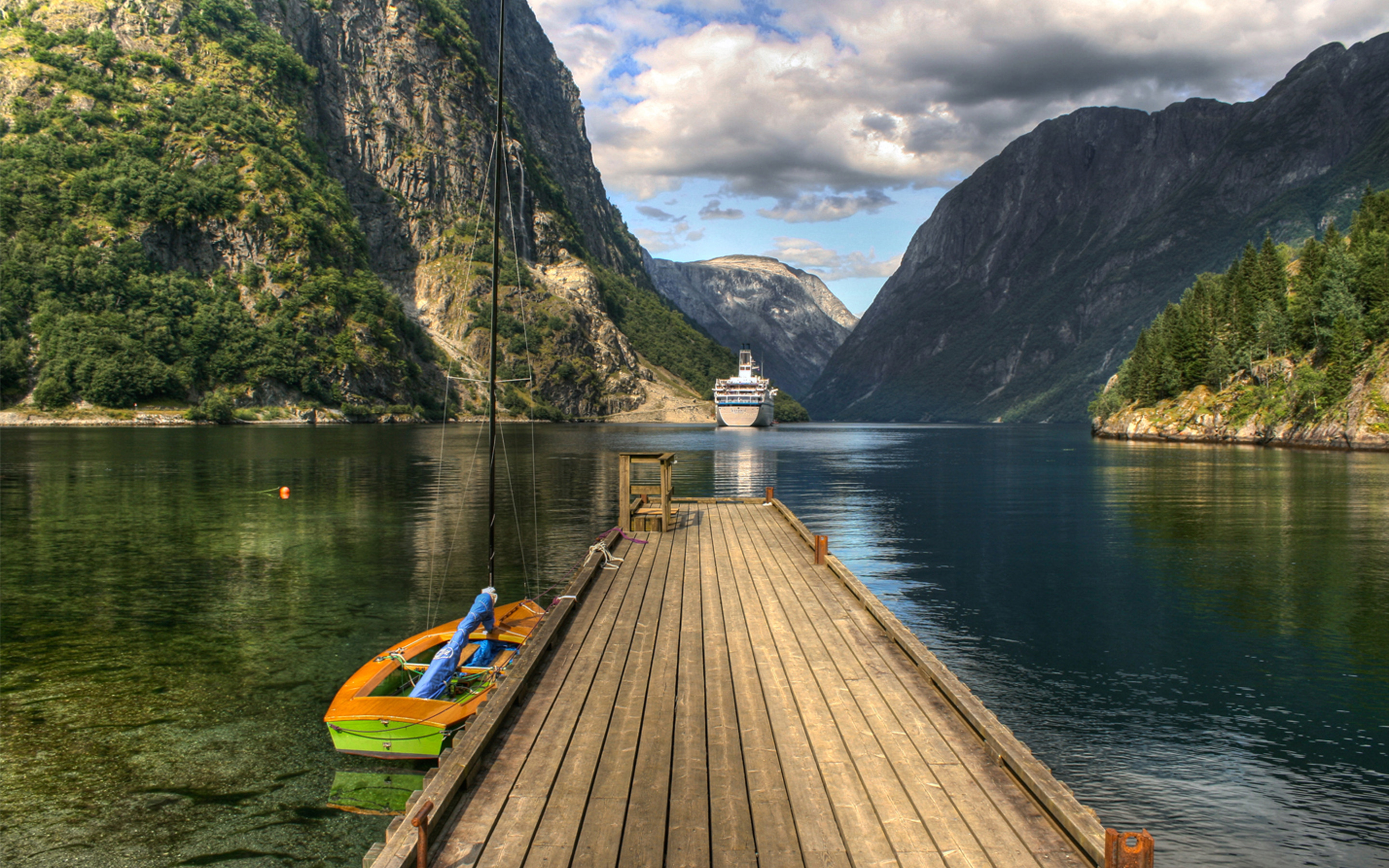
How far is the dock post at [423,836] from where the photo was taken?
18.9ft

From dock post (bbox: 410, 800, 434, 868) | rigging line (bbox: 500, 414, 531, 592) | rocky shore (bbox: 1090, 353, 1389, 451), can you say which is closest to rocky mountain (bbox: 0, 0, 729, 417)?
rigging line (bbox: 500, 414, 531, 592)

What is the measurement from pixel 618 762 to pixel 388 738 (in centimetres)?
513

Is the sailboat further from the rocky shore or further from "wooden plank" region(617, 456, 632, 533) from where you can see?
the rocky shore

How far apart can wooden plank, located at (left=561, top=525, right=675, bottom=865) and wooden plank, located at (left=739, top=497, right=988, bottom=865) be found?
90.3 inches

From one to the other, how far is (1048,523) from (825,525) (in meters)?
11.1

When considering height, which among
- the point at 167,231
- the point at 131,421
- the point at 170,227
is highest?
the point at 170,227

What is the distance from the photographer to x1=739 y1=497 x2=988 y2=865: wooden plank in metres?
6.26

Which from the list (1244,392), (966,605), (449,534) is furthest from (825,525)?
(1244,392)

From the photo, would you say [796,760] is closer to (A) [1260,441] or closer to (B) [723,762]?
(B) [723,762]

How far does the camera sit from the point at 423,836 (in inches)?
228

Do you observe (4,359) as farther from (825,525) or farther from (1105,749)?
(1105,749)

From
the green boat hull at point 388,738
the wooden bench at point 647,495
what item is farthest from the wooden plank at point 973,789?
the wooden bench at point 647,495

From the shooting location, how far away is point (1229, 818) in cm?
1021

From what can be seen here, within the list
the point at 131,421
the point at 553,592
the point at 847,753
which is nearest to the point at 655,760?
the point at 847,753
